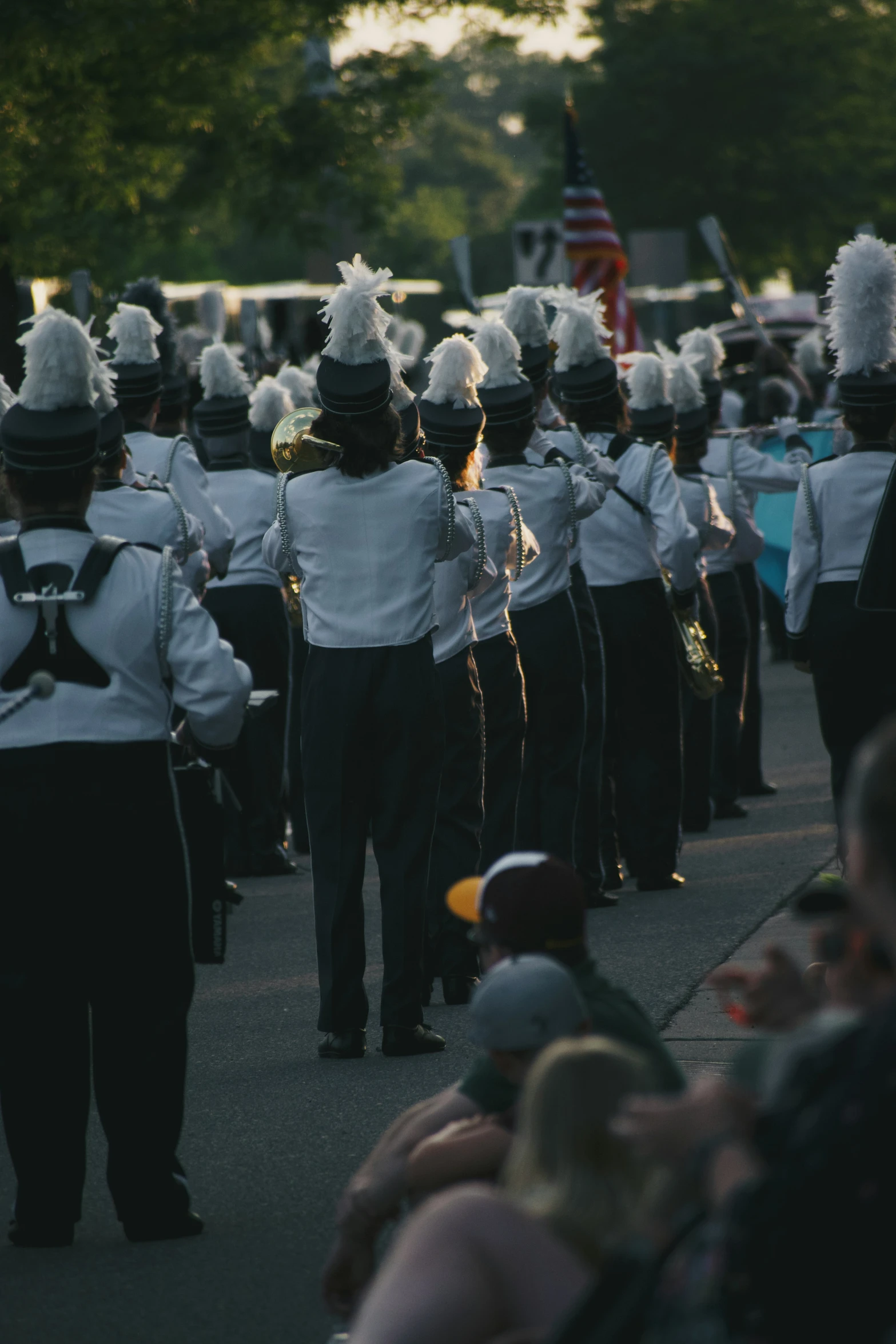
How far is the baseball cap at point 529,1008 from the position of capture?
3.52 m

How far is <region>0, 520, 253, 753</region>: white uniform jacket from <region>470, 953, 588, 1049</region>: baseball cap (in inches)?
56.9

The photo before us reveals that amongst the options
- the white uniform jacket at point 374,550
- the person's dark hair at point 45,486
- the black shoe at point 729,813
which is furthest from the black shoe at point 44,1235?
the black shoe at point 729,813

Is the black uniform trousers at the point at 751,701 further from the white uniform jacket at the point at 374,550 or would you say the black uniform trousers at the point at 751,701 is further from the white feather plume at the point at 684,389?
the white uniform jacket at the point at 374,550

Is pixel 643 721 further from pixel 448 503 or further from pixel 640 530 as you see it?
pixel 448 503

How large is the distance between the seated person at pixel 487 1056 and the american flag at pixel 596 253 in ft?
39.8

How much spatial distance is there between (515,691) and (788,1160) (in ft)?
17.4

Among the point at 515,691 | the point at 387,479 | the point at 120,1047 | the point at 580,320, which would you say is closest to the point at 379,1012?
the point at 515,691

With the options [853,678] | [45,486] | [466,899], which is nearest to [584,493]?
[853,678]

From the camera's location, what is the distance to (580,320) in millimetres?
8984

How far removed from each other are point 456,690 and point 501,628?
57cm

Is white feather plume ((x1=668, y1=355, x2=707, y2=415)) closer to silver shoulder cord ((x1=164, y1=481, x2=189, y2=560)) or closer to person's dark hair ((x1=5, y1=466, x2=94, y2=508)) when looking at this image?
silver shoulder cord ((x1=164, y1=481, x2=189, y2=560))

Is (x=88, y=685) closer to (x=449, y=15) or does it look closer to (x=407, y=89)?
(x=449, y=15)

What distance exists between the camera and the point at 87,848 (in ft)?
15.4

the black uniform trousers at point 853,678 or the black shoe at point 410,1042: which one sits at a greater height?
the black uniform trousers at point 853,678
